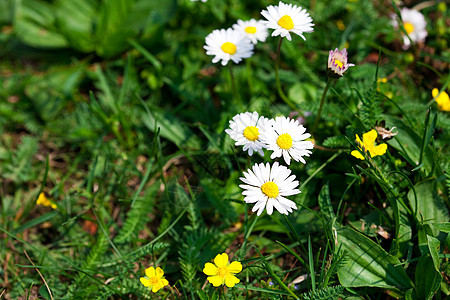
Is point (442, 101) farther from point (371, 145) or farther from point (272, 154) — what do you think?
point (272, 154)

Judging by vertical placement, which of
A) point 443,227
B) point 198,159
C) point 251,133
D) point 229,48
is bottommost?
point 443,227

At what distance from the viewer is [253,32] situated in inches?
82.2

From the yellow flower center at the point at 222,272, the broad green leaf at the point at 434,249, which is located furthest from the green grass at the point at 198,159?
the yellow flower center at the point at 222,272

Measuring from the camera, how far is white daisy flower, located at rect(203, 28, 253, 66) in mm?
1995

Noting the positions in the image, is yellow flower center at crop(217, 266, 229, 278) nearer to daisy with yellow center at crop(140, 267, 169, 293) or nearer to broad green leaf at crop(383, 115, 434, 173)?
daisy with yellow center at crop(140, 267, 169, 293)

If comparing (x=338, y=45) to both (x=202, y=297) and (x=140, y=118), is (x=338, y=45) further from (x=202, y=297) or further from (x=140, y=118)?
(x=202, y=297)

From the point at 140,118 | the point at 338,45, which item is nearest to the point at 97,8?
the point at 140,118

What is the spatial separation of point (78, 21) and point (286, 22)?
190cm

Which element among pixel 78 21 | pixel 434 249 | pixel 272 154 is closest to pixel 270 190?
pixel 272 154

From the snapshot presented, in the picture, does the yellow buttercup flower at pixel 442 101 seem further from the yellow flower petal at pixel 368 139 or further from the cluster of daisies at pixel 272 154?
the cluster of daisies at pixel 272 154

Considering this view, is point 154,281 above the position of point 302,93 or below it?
below

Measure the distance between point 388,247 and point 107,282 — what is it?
135 centimetres

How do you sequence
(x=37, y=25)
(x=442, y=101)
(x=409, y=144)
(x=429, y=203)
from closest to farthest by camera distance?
(x=429, y=203) → (x=409, y=144) → (x=442, y=101) → (x=37, y=25)

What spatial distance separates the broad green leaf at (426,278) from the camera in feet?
5.19
